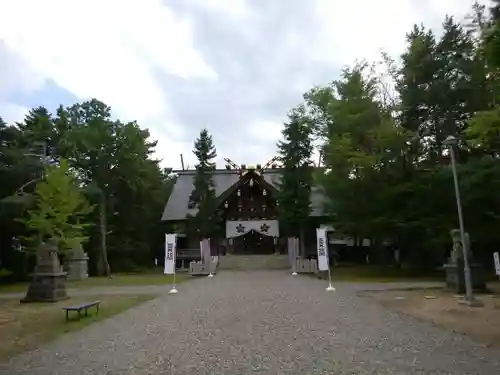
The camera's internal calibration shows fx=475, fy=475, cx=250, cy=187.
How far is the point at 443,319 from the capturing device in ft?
29.3

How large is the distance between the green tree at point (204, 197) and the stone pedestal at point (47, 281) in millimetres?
17266

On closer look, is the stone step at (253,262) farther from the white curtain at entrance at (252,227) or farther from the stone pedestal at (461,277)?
the stone pedestal at (461,277)

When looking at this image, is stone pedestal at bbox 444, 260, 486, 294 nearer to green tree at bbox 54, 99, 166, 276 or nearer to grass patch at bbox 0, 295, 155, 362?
grass patch at bbox 0, 295, 155, 362

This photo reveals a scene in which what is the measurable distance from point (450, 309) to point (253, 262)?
20394mm

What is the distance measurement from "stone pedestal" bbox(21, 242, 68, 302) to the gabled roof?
19.1 metres

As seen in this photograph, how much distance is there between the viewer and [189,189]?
126ft

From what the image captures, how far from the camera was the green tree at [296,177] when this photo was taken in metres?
30.1

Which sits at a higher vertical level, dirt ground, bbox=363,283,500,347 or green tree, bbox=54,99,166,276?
green tree, bbox=54,99,166,276

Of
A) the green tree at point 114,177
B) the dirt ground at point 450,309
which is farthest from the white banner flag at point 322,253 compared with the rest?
the green tree at point 114,177

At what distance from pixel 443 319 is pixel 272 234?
2459cm

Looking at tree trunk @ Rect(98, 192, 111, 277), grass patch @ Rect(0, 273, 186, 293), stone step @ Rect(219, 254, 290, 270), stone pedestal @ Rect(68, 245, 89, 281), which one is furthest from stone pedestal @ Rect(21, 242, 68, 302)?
stone step @ Rect(219, 254, 290, 270)

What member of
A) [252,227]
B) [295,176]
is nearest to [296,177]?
Answer: [295,176]

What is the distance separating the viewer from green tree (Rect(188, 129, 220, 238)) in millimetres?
32062

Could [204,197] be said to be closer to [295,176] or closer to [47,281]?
[295,176]
